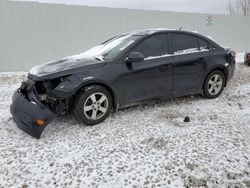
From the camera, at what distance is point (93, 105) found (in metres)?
3.62

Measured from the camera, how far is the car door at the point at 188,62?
4352mm

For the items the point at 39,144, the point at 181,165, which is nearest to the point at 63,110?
the point at 39,144

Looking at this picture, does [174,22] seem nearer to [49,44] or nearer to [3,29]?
[49,44]

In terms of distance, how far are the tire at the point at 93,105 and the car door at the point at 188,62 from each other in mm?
1466

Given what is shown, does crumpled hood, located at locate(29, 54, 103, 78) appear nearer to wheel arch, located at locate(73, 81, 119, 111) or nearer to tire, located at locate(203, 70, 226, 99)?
wheel arch, located at locate(73, 81, 119, 111)

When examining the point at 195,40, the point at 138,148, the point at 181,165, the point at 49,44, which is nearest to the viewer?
the point at 181,165

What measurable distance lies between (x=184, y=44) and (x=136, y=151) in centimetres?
257

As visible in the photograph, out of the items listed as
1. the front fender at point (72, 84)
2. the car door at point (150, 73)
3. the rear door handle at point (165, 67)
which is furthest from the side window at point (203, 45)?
the front fender at point (72, 84)

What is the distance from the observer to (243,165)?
2697 millimetres

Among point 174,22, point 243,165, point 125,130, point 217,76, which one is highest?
point 174,22

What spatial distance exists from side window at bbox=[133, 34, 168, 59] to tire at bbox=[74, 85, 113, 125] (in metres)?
1.03

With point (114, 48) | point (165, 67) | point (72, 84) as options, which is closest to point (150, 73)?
point (165, 67)

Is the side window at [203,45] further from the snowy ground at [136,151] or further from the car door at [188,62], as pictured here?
the snowy ground at [136,151]

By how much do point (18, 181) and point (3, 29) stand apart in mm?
7458
